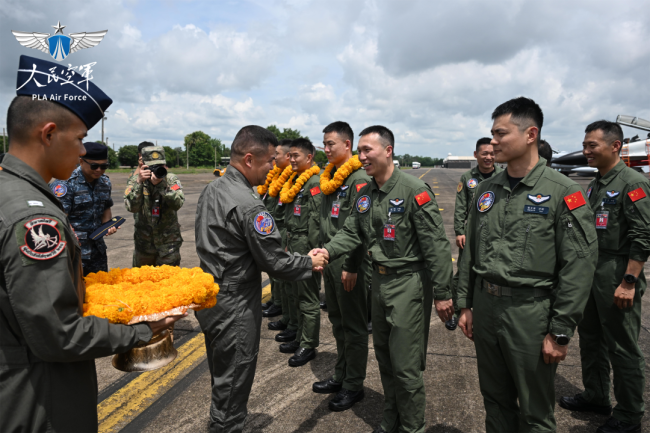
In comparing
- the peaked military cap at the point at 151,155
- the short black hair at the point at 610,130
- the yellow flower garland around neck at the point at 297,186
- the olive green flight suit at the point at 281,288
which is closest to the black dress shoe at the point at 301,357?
the olive green flight suit at the point at 281,288

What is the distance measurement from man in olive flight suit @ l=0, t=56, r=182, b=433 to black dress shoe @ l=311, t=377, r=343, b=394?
7.70 feet

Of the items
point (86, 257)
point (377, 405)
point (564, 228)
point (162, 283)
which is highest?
point (564, 228)

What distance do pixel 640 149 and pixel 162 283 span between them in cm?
2405

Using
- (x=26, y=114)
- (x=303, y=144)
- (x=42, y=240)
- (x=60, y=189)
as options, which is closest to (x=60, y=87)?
(x=26, y=114)

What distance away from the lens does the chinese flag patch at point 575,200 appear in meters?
2.34

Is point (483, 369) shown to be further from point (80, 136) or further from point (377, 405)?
point (80, 136)

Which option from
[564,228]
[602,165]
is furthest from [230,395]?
[602,165]

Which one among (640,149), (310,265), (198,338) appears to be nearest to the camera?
(310,265)

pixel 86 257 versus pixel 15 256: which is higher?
pixel 15 256

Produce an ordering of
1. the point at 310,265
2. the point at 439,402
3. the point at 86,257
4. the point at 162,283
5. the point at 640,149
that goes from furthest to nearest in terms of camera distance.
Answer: the point at 640,149
the point at 86,257
the point at 439,402
the point at 310,265
the point at 162,283

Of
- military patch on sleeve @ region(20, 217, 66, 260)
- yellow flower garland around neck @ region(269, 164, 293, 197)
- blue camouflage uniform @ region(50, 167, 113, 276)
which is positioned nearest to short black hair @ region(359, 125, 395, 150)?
yellow flower garland around neck @ region(269, 164, 293, 197)

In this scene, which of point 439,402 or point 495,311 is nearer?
point 495,311

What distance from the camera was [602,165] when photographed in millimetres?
3615

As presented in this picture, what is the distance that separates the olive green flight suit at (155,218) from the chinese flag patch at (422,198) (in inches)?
125
